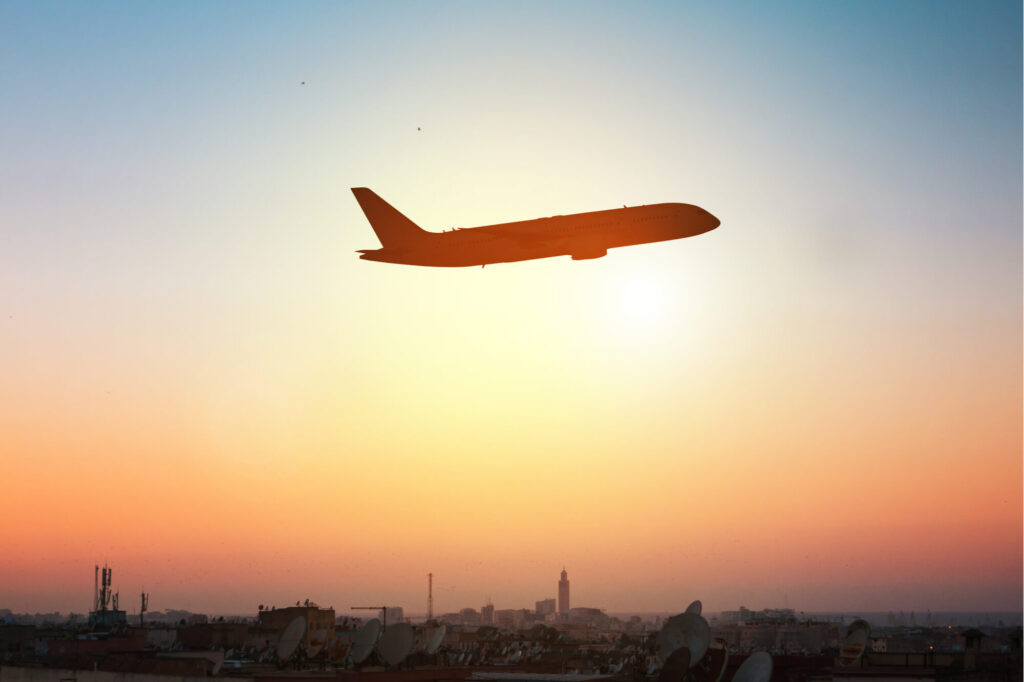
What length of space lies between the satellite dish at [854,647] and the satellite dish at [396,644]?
1281 inches

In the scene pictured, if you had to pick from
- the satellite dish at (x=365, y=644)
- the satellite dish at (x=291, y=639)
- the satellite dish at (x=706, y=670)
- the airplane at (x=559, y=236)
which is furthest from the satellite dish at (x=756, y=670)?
the airplane at (x=559, y=236)

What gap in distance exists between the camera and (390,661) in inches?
2822

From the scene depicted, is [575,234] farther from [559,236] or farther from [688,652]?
[688,652]

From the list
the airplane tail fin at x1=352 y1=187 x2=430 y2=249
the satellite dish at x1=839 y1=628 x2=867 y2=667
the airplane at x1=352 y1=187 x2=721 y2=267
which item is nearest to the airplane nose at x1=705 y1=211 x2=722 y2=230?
the airplane at x1=352 y1=187 x2=721 y2=267

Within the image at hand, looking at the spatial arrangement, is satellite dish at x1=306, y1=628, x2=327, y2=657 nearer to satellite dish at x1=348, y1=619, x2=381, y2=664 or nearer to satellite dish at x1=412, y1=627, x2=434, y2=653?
satellite dish at x1=348, y1=619, x2=381, y2=664

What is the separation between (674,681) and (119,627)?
104144 millimetres

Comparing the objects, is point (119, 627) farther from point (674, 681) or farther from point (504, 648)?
point (674, 681)

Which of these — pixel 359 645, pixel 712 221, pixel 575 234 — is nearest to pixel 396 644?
pixel 359 645

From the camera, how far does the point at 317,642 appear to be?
78.9 metres

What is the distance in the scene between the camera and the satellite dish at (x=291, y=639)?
7506cm

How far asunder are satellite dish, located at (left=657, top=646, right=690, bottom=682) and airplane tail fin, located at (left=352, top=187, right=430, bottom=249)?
5182 centimetres

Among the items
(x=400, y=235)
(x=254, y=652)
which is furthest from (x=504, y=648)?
(x=400, y=235)

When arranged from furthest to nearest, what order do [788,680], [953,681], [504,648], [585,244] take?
[504,648] → [585,244] → [788,680] → [953,681]

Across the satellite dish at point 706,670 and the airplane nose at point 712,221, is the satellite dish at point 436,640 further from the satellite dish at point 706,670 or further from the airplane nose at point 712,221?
the airplane nose at point 712,221
